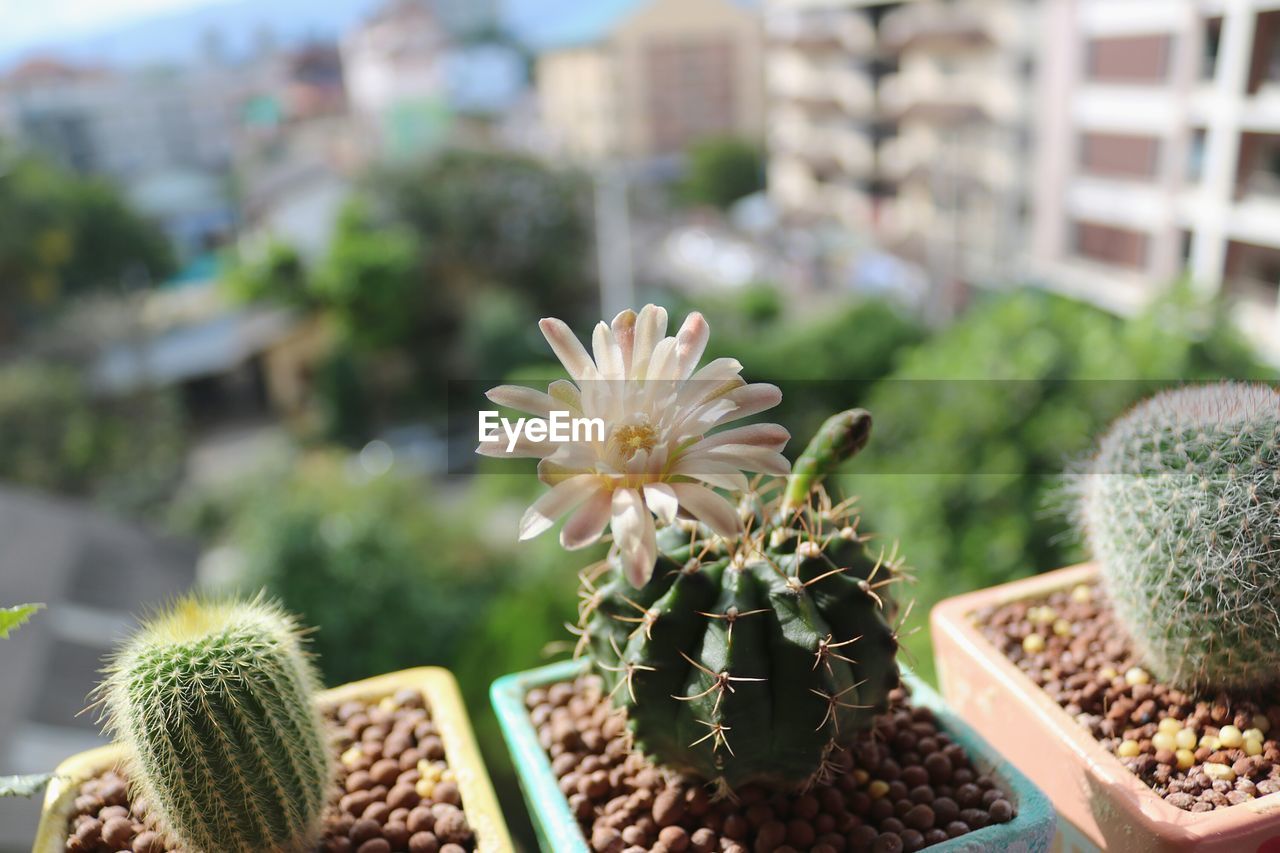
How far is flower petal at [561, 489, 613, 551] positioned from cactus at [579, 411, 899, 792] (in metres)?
0.09

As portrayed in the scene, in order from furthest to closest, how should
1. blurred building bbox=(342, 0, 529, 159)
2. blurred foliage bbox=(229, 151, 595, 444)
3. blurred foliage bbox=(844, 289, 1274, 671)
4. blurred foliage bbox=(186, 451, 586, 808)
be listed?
blurred building bbox=(342, 0, 529, 159) < blurred foliage bbox=(229, 151, 595, 444) < blurred foliage bbox=(844, 289, 1274, 671) < blurred foliage bbox=(186, 451, 586, 808)

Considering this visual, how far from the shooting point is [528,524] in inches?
24.6

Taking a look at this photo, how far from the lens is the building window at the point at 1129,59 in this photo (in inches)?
296

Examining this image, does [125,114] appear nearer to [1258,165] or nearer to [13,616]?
[1258,165]

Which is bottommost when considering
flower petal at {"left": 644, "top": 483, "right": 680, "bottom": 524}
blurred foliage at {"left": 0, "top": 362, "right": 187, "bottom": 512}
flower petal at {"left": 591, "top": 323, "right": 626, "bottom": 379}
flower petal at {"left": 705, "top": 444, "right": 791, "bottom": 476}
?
blurred foliage at {"left": 0, "top": 362, "right": 187, "bottom": 512}

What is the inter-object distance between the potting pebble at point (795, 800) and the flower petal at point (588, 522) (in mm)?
192

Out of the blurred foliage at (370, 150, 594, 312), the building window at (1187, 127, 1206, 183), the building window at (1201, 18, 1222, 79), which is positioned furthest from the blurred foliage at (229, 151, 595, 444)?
the building window at (1201, 18, 1222, 79)

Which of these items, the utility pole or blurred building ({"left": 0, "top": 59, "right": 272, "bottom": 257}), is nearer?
the utility pole

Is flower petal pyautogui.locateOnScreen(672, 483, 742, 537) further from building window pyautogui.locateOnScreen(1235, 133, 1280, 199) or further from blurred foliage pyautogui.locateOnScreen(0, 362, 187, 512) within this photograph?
blurred foliage pyautogui.locateOnScreen(0, 362, 187, 512)

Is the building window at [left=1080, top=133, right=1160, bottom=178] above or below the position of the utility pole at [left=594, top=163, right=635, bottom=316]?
above

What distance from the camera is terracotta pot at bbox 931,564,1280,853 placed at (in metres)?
0.65

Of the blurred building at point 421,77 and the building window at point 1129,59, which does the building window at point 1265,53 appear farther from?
the blurred building at point 421,77

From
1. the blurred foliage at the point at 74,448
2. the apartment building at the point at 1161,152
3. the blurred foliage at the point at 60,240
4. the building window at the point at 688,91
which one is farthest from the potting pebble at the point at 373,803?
the building window at the point at 688,91

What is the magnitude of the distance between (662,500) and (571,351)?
0.12 m
